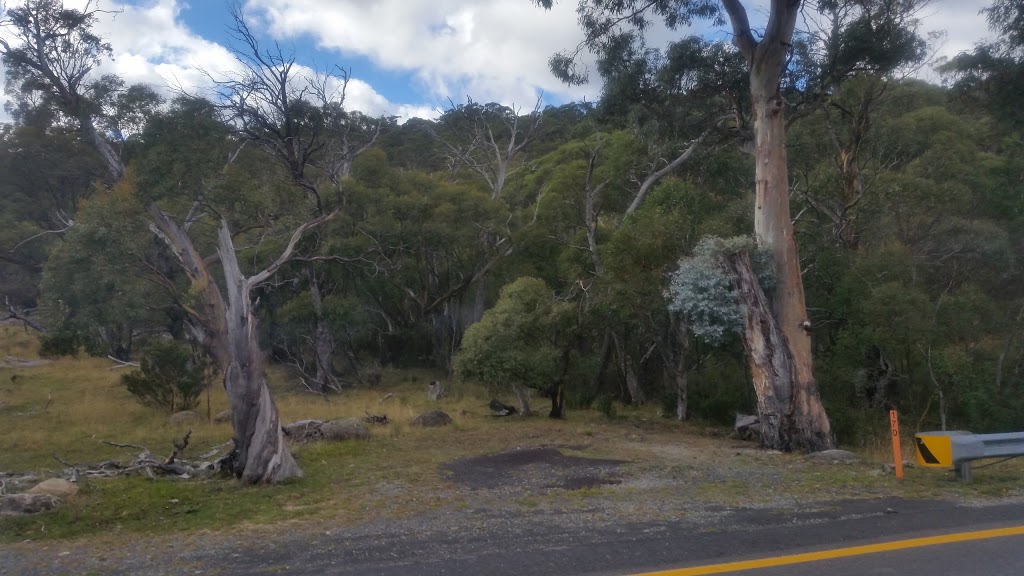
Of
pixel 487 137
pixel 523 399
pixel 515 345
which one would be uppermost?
pixel 487 137

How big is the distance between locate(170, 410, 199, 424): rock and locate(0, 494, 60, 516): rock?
30.2 ft

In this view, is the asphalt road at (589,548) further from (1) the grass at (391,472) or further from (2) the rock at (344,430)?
(2) the rock at (344,430)

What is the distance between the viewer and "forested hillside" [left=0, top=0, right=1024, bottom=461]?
1494 centimetres

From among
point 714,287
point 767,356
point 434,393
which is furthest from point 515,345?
point 434,393

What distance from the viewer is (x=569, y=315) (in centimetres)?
1838

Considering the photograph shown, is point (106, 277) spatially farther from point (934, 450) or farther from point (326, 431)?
point (934, 450)

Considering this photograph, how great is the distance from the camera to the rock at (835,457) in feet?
38.5

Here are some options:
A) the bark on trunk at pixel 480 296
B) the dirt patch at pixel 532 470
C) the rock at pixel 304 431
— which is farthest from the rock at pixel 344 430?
the bark on trunk at pixel 480 296

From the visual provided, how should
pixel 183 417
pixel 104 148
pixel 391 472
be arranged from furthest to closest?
pixel 183 417, pixel 104 148, pixel 391 472

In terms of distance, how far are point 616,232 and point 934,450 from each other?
9.38m

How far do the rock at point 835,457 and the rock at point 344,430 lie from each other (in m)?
7.52

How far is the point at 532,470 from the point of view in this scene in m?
11.1

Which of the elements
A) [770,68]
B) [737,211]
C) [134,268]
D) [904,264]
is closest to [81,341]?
[134,268]

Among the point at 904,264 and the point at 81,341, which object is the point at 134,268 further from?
the point at 904,264
